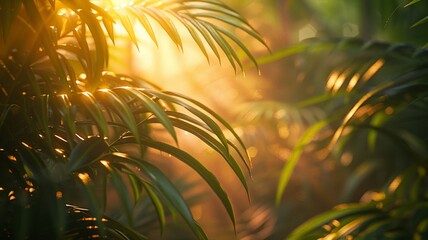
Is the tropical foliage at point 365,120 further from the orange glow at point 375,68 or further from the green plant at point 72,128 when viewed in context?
the green plant at point 72,128

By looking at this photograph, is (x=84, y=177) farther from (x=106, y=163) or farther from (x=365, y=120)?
(x=365, y=120)

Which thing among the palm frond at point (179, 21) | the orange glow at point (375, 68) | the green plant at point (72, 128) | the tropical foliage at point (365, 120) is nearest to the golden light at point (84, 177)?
the green plant at point (72, 128)

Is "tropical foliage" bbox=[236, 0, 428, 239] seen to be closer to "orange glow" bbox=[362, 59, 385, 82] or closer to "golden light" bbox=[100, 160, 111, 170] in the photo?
"orange glow" bbox=[362, 59, 385, 82]

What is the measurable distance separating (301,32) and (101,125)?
108 inches

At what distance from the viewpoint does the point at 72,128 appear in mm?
631

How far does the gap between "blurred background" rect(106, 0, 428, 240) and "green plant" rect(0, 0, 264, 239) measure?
0.63 m

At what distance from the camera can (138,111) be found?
28.0 inches

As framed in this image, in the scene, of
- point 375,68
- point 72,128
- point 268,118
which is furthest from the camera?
point 268,118

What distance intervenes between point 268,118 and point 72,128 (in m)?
1.20

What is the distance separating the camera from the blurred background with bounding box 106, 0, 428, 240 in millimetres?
1853

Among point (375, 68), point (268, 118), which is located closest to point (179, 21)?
point (375, 68)

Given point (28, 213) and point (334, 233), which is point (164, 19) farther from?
point (334, 233)

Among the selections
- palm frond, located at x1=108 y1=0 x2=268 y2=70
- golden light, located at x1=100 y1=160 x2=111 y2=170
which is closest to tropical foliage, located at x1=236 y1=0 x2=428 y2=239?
palm frond, located at x1=108 y1=0 x2=268 y2=70

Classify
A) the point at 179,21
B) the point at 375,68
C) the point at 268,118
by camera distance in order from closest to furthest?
the point at 179,21, the point at 375,68, the point at 268,118
